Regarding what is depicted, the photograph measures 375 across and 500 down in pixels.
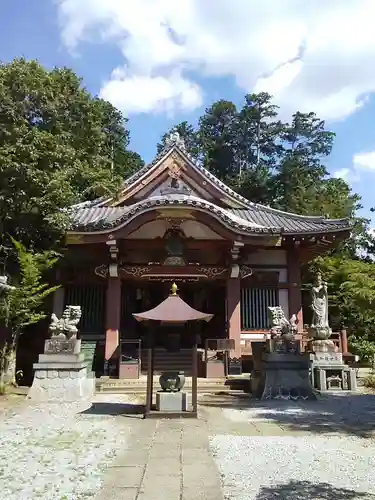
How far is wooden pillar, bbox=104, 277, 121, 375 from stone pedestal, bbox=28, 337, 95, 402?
279 cm

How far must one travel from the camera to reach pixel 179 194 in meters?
17.9

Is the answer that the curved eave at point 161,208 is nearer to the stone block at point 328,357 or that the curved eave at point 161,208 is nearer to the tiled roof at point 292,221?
the tiled roof at point 292,221

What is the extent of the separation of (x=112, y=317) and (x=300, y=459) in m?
10.1

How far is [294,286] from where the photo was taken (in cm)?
1675

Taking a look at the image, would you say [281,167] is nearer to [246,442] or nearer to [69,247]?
[69,247]

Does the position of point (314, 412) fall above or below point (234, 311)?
below

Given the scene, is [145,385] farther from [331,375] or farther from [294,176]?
[294,176]

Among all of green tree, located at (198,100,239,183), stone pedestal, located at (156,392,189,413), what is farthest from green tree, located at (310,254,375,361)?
green tree, located at (198,100,239,183)

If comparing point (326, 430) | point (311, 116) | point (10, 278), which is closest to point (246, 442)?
point (326, 430)

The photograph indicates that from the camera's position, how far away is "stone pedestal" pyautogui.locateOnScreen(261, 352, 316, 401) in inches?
456

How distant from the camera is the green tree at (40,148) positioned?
42.3 feet

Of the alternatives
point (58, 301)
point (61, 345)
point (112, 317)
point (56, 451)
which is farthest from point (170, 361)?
point (56, 451)

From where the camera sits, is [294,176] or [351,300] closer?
[351,300]

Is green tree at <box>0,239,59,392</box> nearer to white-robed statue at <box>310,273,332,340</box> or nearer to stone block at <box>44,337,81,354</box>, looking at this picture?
stone block at <box>44,337,81,354</box>
